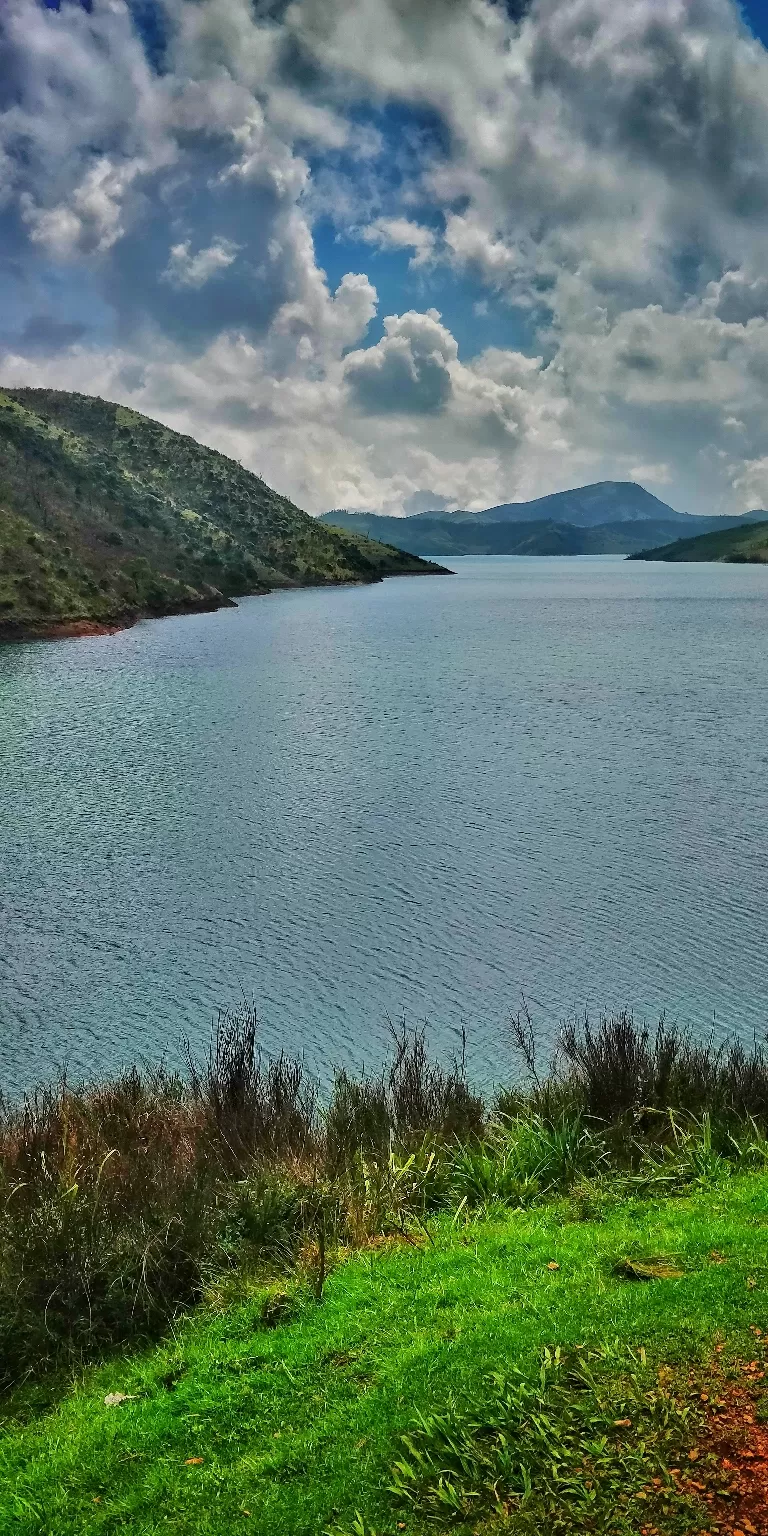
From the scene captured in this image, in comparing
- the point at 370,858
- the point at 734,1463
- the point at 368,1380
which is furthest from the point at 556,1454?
the point at 370,858

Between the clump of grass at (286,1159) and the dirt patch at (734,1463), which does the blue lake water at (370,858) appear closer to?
the clump of grass at (286,1159)

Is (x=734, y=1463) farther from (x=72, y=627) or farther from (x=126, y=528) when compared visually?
(x=126, y=528)

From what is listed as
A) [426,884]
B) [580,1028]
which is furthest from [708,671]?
[580,1028]

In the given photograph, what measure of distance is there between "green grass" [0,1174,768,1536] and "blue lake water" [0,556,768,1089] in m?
6.48

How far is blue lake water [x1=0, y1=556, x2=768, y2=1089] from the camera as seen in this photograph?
1694 centimetres

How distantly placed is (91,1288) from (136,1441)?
208 cm

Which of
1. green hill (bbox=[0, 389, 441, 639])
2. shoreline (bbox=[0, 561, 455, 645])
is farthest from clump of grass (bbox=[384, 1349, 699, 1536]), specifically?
green hill (bbox=[0, 389, 441, 639])

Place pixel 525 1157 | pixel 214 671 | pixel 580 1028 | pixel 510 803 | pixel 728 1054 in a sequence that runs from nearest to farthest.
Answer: pixel 525 1157 < pixel 728 1054 < pixel 580 1028 < pixel 510 803 < pixel 214 671

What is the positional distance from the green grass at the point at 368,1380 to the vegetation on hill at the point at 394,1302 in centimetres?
2

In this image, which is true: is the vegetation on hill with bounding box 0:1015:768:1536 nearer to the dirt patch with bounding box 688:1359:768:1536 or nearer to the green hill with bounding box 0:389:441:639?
the dirt patch with bounding box 688:1359:768:1536

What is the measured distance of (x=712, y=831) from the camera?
2592 cm

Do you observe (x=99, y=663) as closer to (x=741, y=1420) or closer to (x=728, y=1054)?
(x=728, y=1054)

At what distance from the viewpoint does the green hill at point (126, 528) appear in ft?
274

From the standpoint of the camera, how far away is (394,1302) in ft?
25.4
